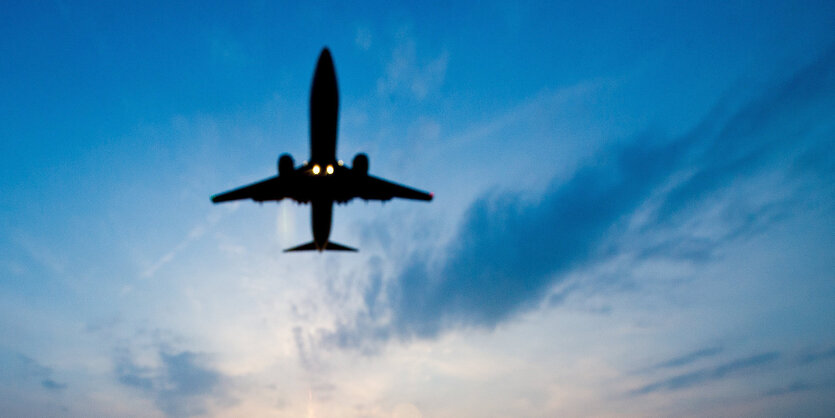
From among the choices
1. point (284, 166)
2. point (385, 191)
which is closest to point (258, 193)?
point (284, 166)

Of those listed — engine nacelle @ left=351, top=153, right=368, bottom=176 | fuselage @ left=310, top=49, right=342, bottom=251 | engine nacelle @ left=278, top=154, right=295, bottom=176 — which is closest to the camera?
fuselage @ left=310, top=49, right=342, bottom=251

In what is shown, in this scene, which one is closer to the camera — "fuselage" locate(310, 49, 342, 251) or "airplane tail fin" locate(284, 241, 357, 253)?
"fuselage" locate(310, 49, 342, 251)

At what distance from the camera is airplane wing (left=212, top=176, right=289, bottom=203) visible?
5247 centimetres

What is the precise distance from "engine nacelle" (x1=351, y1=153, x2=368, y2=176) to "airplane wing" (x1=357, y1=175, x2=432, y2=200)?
1.87 metres

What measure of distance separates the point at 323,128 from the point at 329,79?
172 inches

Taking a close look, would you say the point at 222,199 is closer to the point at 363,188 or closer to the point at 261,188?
the point at 261,188

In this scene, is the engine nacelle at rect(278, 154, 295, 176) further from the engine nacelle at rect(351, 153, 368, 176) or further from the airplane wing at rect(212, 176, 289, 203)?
the engine nacelle at rect(351, 153, 368, 176)

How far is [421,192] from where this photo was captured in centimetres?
5547

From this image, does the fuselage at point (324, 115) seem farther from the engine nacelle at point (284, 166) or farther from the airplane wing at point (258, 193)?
the airplane wing at point (258, 193)

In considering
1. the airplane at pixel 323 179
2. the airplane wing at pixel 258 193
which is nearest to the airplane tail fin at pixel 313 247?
the airplane at pixel 323 179

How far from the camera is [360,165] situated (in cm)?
5066

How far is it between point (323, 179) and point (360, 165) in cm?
369

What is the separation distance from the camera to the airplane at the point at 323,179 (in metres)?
48.8

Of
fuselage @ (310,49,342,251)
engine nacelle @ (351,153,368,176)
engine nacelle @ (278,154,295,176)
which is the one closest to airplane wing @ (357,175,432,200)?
engine nacelle @ (351,153,368,176)
